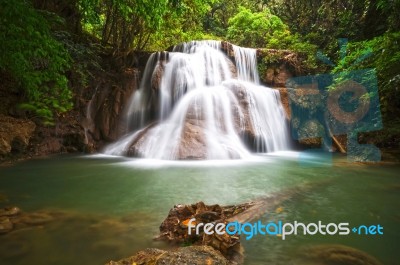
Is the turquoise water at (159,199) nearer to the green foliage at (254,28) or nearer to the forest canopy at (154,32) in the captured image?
the forest canopy at (154,32)

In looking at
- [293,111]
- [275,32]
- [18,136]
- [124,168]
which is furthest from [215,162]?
[275,32]

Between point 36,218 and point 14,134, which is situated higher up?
point 14,134

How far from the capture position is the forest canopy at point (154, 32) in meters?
4.34

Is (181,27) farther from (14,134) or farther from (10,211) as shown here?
(10,211)

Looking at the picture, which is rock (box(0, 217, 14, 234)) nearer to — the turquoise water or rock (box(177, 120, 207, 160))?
the turquoise water

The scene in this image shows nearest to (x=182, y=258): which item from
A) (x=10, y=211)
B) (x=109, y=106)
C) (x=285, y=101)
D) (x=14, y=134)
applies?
(x=10, y=211)

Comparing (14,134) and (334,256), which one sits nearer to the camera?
(334,256)

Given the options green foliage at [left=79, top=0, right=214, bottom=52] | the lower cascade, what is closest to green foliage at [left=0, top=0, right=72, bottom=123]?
green foliage at [left=79, top=0, right=214, bottom=52]

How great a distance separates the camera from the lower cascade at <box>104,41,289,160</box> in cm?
912

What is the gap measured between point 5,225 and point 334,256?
332 cm

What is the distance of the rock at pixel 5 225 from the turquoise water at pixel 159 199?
121 millimetres

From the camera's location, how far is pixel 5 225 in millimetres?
2980

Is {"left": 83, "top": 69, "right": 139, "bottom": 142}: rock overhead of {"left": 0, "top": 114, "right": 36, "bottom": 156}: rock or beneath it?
overhead

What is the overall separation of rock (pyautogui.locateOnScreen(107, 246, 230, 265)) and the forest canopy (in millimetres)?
3572
